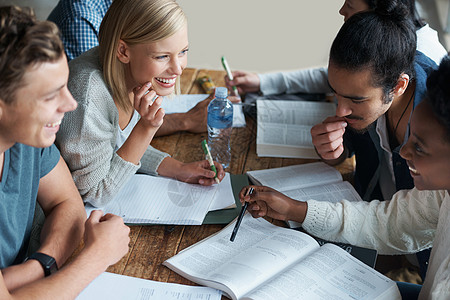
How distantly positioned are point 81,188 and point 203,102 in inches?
26.0

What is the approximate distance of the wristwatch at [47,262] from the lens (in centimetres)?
109

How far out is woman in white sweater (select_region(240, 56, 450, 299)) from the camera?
1.09 m

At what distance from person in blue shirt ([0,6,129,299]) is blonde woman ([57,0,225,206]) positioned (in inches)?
3.7

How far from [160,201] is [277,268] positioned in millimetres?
423

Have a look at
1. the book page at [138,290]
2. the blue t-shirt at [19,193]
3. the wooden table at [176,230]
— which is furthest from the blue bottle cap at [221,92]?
the book page at [138,290]

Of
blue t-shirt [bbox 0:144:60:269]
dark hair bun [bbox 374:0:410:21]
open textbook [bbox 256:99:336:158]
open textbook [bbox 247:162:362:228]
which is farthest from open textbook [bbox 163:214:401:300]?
dark hair bun [bbox 374:0:410:21]

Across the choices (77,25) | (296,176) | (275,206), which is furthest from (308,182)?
(77,25)

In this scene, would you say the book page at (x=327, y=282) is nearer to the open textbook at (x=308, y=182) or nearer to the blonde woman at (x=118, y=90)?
the open textbook at (x=308, y=182)

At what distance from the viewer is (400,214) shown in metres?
1.32

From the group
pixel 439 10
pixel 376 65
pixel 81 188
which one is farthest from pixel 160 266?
pixel 439 10

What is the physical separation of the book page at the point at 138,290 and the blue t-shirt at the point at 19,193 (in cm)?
22

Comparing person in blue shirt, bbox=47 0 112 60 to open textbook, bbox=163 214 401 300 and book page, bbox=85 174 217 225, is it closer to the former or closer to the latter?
book page, bbox=85 174 217 225

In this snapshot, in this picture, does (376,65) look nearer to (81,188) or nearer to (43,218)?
(81,188)

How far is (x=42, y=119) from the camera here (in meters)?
0.99
